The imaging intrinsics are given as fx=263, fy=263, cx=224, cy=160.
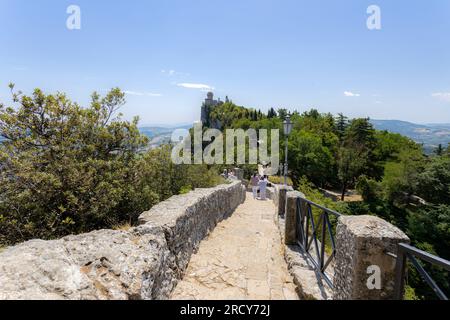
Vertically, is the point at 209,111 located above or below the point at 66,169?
above

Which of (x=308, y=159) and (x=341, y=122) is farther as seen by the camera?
(x=341, y=122)

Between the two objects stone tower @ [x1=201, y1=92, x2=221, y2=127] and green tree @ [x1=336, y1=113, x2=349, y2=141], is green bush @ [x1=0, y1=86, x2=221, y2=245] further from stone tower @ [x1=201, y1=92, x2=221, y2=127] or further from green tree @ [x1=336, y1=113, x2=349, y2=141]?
stone tower @ [x1=201, y1=92, x2=221, y2=127]

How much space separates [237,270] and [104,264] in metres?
2.60

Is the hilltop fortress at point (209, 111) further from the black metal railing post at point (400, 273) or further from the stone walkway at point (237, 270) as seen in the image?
the black metal railing post at point (400, 273)

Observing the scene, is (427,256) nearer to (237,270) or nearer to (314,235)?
(314,235)

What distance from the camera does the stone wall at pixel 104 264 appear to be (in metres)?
2.29

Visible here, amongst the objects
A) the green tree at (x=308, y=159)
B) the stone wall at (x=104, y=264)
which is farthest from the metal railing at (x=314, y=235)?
the green tree at (x=308, y=159)

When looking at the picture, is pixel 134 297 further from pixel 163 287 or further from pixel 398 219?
pixel 398 219

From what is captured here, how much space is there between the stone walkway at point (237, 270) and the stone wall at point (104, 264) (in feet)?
1.22

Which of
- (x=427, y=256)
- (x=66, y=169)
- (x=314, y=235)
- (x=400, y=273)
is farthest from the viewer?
(x=66, y=169)

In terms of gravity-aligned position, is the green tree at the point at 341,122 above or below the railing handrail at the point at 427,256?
above

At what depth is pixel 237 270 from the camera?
476 cm

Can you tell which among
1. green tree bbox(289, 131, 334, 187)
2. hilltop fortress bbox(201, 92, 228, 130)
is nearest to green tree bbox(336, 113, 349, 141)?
green tree bbox(289, 131, 334, 187)

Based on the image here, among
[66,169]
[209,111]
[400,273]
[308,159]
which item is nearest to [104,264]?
[400,273]
